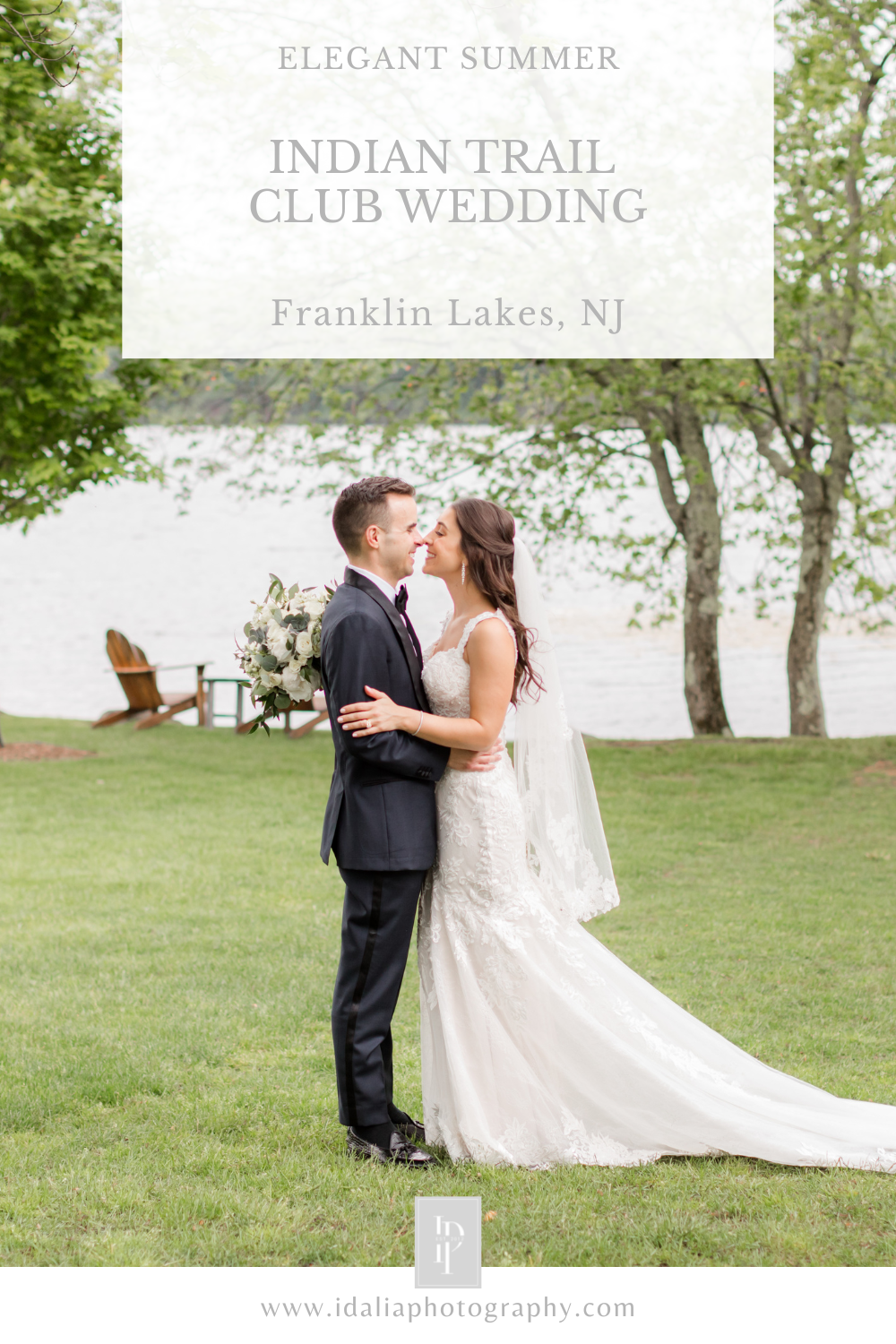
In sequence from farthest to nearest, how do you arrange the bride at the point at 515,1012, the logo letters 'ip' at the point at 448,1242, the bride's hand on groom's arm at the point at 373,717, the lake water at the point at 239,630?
the lake water at the point at 239,630, the bride at the point at 515,1012, the bride's hand on groom's arm at the point at 373,717, the logo letters 'ip' at the point at 448,1242

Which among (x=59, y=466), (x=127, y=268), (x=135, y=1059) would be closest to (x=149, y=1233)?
(x=135, y=1059)

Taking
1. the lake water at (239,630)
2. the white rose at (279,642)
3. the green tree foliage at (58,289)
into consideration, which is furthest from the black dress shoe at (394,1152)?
the lake water at (239,630)

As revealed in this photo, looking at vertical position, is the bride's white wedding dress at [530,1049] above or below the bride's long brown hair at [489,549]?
below

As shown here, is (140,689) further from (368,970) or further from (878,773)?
(368,970)

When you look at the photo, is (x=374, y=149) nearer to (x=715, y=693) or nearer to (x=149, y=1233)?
(x=149, y=1233)

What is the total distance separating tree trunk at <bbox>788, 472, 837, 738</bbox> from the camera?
47.2 ft

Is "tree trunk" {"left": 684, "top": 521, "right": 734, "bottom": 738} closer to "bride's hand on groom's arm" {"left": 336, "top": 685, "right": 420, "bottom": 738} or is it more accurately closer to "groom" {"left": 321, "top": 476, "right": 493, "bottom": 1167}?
"groom" {"left": 321, "top": 476, "right": 493, "bottom": 1167}

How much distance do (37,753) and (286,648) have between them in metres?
10.8

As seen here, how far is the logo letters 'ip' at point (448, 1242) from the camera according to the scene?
10.5 ft

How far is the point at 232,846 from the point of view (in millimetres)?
9758

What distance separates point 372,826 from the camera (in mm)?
3908

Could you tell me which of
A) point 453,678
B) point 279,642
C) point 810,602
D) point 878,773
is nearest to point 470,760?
point 453,678

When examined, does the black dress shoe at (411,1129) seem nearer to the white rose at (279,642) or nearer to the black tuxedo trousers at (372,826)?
the black tuxedo trousers at (372,826)
